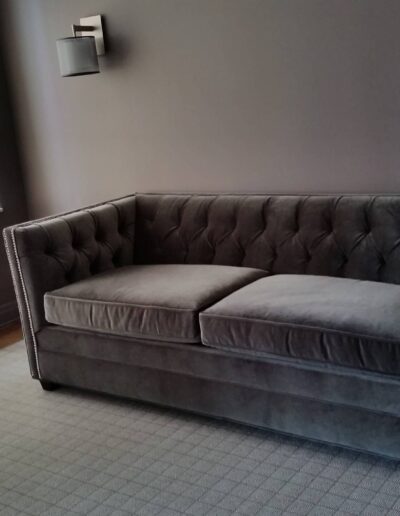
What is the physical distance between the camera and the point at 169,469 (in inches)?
82.8

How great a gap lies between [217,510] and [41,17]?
2.80 metres

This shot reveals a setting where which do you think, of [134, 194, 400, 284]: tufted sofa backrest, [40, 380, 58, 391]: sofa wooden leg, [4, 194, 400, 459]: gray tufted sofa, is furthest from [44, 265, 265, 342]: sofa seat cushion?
[40, 380, 58, 391]: sofa wooden leg

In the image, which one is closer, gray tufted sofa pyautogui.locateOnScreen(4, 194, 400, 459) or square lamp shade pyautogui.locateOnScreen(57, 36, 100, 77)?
gray tufted sofa pyautogui.locateOnScreen(4, 194, 400, 459)

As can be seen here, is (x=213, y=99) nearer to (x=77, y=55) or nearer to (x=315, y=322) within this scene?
(x=77, y=55)

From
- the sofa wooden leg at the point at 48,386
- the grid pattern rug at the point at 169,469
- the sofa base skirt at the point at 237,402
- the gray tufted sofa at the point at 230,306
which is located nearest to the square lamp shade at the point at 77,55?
the gray tufted sofa at the point at 230,306

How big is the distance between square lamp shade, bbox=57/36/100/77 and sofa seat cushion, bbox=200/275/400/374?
1495 mm

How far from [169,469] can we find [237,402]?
332mm

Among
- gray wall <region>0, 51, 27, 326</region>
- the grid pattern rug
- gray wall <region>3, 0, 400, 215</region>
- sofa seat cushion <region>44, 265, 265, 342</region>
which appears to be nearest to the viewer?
the grid pattern rug

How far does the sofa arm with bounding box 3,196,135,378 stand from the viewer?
2.68m

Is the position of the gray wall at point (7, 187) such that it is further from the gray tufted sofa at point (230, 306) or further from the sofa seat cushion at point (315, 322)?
the sofa seat cushion at point (315, 322)

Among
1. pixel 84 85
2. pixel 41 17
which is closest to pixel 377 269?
pixel 84 85

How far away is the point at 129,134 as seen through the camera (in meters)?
3.36

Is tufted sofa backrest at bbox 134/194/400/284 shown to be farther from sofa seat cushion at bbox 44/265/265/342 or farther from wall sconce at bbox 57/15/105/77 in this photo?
wall sconce at bbox 57/15/105/77

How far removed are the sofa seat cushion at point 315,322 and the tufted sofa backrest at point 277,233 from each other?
0.57 ft
